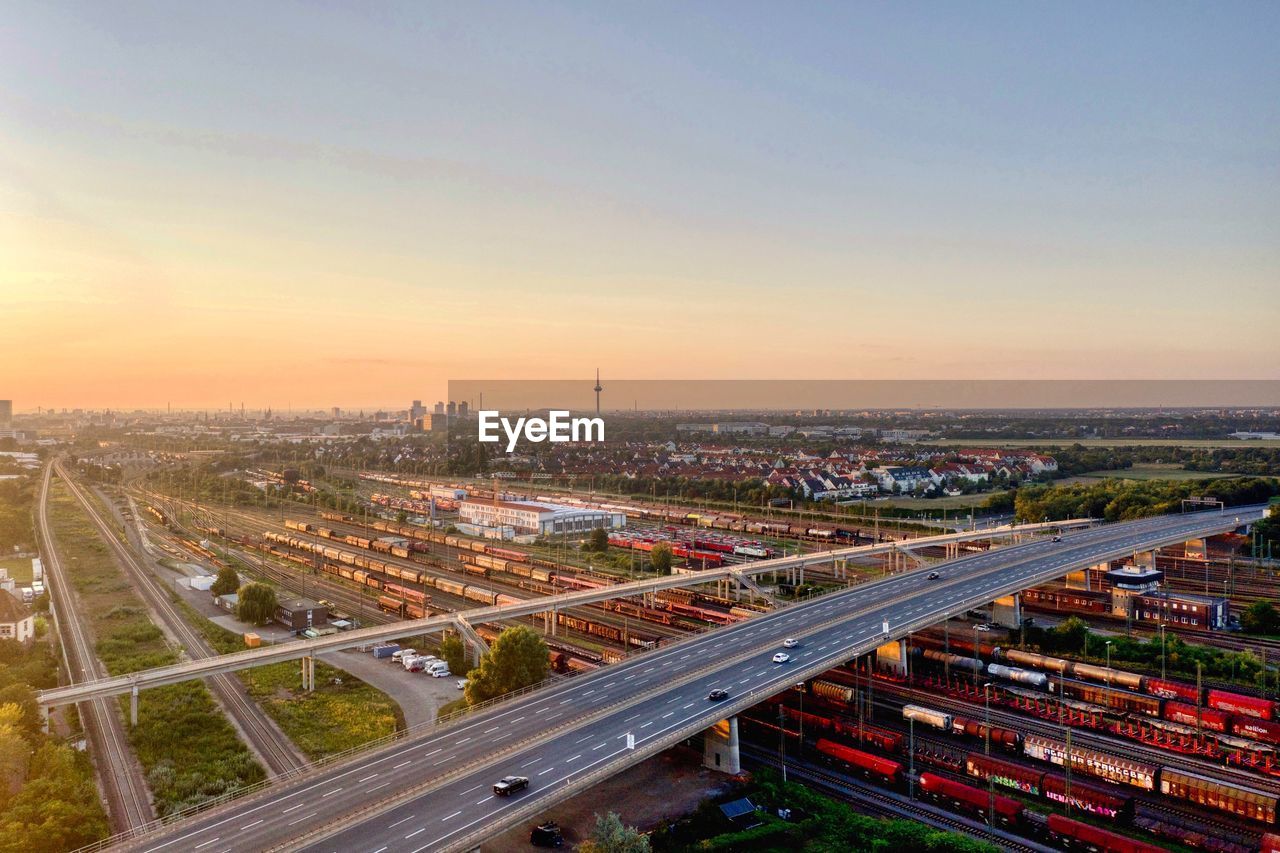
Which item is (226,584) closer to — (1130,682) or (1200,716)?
(1130,682)

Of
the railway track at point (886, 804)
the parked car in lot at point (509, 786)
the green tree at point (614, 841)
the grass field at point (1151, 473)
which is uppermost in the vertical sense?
the parked car in lot at point (509, 786)

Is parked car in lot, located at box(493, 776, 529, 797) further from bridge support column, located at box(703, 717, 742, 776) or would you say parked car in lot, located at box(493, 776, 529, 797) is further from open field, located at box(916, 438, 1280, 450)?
open field, located at box(916, 438, 1280, 450)

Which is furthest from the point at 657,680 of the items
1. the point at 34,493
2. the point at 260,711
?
the point at 34,493

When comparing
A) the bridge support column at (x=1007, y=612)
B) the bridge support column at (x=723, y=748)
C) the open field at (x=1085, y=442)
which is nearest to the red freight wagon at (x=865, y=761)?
the bridge support column at (x=723, y=748)

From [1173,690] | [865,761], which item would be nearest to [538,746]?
[865,761]

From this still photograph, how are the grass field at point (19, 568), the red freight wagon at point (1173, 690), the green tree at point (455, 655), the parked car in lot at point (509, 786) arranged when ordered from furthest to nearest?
the grass field at point (19, 568), the green tree at point (455, 655), the red freight wagon at point (1173, 690), the parked car in lot at point (509, 786)

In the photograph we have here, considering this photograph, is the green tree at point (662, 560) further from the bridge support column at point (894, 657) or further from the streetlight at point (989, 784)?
the streetlight at point (989, 784)

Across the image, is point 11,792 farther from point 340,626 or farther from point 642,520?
point 642,520
